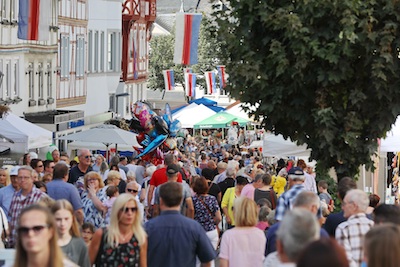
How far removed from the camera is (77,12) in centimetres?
5347

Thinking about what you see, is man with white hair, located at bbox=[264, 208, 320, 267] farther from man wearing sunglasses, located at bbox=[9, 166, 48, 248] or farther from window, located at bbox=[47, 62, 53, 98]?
window, located at bbox=[47, 62, 53, 98]

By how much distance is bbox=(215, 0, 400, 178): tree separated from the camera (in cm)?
1966

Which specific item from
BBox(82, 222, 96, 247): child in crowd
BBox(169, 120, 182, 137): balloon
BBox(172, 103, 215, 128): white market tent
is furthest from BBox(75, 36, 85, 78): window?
BBox(82, 222, 96, 247): child in crowd

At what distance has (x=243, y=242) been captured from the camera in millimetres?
11781

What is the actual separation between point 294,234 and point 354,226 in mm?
3776

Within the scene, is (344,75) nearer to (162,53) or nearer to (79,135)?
(79,135)

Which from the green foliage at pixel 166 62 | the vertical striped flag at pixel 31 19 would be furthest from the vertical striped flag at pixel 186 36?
the green foliage at pixel 166 62

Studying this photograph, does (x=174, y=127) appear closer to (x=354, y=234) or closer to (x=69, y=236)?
(x=354, y=234)

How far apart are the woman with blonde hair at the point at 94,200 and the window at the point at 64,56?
33458 mm

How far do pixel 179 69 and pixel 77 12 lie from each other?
147 ft

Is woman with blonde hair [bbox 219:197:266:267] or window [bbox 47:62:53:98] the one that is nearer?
woman with blonde hair [bbox 219:197:266:267]

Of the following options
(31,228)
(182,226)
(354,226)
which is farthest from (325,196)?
(31,228)

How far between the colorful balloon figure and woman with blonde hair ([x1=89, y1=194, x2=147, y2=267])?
59.4 ft

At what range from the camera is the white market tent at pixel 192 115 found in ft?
161
